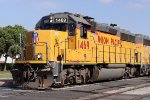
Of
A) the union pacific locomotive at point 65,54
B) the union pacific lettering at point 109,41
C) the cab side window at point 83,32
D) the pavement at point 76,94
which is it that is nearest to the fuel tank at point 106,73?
the union pacific locomotive at point 65,54

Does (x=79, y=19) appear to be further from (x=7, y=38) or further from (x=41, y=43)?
(x=7, y=38)

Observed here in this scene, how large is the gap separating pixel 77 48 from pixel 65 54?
1135mm

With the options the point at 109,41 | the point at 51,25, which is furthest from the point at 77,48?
the point at 109,41

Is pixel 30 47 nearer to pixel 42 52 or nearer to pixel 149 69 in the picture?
pixel 42 52

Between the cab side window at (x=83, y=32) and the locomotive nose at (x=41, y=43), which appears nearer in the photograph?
the locomotive nose at (x=41, y=43)

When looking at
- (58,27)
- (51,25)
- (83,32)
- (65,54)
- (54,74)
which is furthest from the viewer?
(83,32)

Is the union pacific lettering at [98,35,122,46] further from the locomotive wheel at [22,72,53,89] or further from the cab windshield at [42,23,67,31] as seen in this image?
the locomotive wheel at [22,72,53,89]

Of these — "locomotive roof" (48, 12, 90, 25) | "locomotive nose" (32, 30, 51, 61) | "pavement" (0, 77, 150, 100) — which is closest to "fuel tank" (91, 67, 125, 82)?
"locomotive roof" (48, 12, 90, 25)

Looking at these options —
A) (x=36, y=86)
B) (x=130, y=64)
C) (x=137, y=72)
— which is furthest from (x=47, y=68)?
(x=137, y=72)

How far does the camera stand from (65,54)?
19.1 m

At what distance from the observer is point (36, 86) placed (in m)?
18.0

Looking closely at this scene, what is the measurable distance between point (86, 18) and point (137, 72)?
34.2ft

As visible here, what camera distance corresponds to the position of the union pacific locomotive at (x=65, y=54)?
18219 millimetres

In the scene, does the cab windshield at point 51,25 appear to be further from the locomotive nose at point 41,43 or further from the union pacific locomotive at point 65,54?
the locomotive nose at point 41,43
